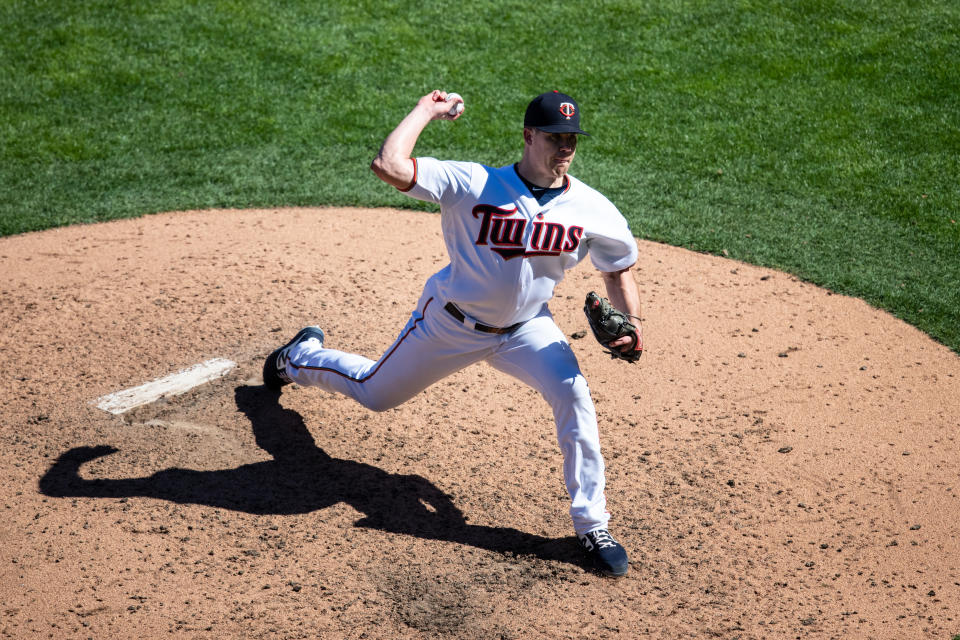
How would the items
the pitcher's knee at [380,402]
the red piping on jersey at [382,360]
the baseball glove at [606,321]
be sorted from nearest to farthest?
the baseball glove at [606,321], the red piping on jersey at [382,360], the pitcher's knee at [380,402]

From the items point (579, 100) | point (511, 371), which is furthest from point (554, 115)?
point (579, 100)

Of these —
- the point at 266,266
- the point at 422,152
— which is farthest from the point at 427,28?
the point at 266,266

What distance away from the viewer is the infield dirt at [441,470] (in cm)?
364

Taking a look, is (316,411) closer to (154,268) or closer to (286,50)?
(154,268)

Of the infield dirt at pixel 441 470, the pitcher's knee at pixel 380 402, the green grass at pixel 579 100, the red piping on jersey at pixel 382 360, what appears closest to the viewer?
the infield dirt at pixel 441 470

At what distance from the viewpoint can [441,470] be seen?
14.9 feet

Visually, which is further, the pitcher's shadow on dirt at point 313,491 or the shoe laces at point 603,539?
the pitcher's shadow on dirt at point 313,491

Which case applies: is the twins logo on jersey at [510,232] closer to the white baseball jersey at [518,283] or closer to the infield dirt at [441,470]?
the white baseball jersey at [518,283]

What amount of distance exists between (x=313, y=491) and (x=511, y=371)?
1.11 metres

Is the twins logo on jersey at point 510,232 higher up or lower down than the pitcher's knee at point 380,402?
higher up

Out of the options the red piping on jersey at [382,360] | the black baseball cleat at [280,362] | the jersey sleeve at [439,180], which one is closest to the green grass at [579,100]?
the black baseball cleat at [280,362]

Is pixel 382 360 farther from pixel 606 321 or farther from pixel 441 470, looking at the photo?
pixel 606 321

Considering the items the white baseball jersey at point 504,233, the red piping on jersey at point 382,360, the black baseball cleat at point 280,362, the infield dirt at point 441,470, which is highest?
the white baseball jersey at point 504,233

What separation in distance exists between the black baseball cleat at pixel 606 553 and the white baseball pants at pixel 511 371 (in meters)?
0.04
